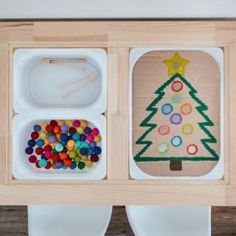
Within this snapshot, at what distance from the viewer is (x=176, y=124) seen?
1522 millimetres

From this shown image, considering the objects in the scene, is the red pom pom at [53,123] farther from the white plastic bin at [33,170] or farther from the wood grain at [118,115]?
the wood grain at [118,115]

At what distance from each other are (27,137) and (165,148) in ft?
1.77

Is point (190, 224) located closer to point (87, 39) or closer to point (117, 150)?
point (117, 150)

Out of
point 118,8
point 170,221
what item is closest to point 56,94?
point 118,8

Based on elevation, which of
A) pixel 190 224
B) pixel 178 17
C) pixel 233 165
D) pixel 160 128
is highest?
pixel 178 17

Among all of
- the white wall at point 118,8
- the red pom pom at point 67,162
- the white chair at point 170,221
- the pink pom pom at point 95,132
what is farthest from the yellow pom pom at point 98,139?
the white wall at point 118,8

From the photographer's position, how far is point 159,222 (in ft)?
5.57

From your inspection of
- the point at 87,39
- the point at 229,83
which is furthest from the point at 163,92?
the point at 87,39

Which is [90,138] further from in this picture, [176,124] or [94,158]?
[176,124]

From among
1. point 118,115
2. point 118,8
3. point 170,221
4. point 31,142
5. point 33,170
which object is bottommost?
point 170,221

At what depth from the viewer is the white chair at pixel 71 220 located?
1.69 meters

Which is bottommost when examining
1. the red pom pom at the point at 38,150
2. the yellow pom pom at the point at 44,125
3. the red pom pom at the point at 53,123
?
the red pom pom at the point at 38,150

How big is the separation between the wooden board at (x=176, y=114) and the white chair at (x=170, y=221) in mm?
247

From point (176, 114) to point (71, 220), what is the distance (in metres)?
0.64
